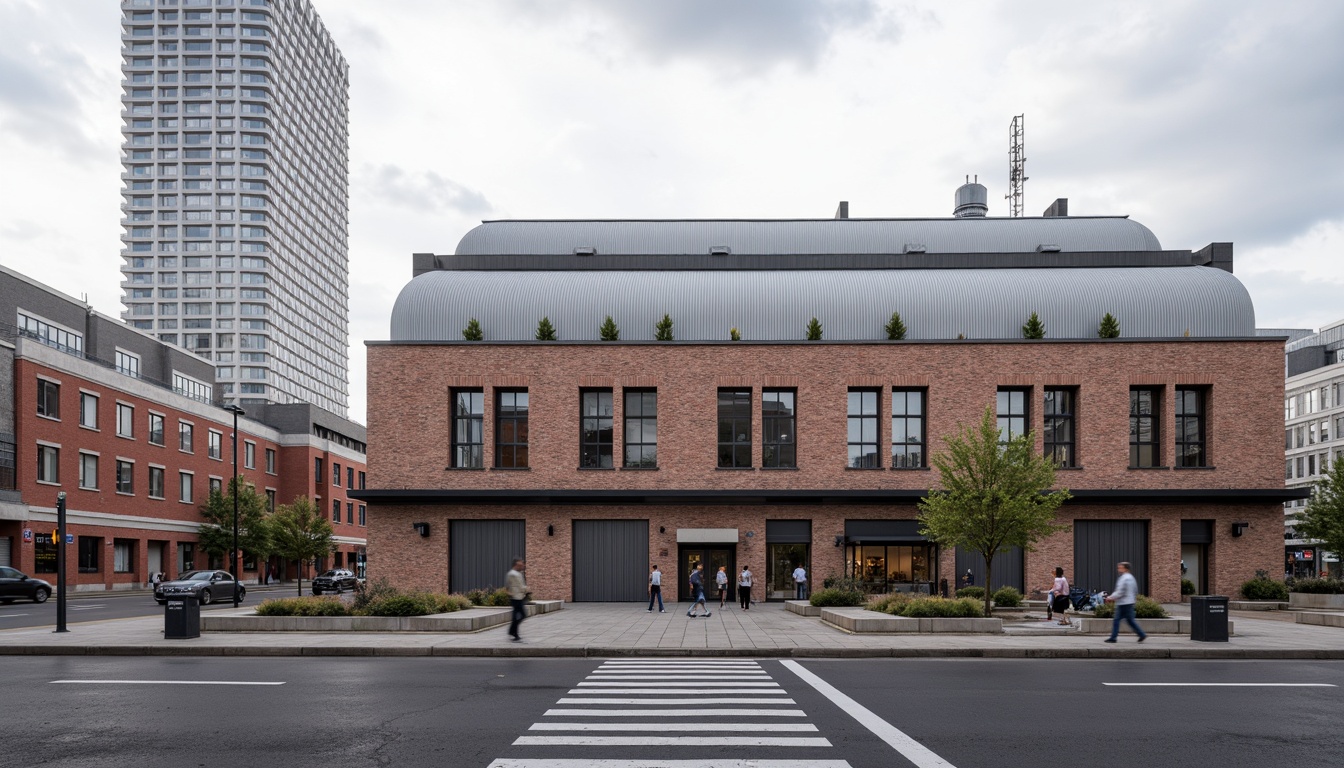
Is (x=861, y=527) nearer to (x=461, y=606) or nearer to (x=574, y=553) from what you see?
(x=574, y=553)

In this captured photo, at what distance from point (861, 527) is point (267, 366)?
374 feet

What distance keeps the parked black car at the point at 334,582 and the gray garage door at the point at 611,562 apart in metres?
18.3

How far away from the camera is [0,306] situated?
49.8m

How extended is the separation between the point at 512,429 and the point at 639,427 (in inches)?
199

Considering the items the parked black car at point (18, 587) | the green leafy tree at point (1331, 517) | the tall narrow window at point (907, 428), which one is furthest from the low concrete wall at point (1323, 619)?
the parked black car at point (18, 587)

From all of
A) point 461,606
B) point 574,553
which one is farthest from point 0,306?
point 461,606

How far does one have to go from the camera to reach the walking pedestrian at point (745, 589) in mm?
32500

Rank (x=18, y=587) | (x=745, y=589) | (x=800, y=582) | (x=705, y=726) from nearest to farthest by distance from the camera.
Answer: (x=705, y=726)
(x=745, y=589)
(x=800, y=582)
(x=18, y=587)

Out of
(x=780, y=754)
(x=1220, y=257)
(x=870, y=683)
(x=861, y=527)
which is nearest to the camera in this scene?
(x=780, y=754)

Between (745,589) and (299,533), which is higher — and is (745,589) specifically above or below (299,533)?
above

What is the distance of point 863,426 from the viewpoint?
123ft

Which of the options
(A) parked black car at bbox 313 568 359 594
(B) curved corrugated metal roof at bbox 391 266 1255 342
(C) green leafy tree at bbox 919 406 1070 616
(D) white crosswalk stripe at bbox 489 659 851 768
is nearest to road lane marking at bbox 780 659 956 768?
(D) white crosswalk stripe at bbox 489 659 851 768

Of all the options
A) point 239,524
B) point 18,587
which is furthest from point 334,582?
point 239,524

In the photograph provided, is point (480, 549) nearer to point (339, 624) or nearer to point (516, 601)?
point (339, 624)
